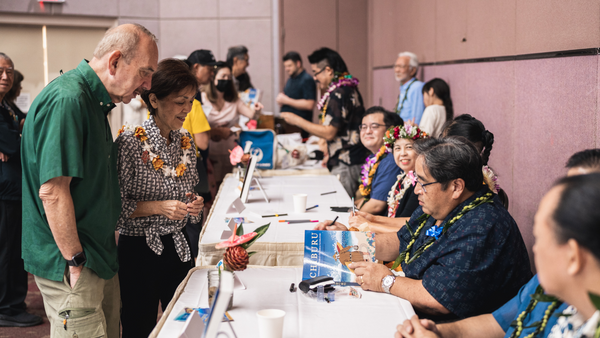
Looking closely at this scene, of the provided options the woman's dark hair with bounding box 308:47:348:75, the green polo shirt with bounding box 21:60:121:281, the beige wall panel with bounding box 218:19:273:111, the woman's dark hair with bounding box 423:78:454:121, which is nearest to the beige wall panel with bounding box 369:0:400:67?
the beige wall panel with bounding box 218:19:273:111

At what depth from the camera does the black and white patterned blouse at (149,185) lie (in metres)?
2.02

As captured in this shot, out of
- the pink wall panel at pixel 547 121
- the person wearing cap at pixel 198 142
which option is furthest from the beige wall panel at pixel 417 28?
the person wearing cap at pixel 198 142

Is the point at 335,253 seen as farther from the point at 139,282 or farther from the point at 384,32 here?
the point at 384,32

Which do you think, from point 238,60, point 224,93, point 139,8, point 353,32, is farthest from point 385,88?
point 139,8

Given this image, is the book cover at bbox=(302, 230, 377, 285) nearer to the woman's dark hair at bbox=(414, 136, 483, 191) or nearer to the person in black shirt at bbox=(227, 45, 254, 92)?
the woman's dark hair at bbox=(414, 136, 483, 191)

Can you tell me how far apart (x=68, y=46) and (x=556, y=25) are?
7281 millimetres

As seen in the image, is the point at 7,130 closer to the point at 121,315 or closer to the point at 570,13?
the point at 121,315

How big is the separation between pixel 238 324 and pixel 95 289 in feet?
1.73

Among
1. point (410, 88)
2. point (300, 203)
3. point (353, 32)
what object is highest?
point (353, 32)

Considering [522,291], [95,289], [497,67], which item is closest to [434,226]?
[522,291]

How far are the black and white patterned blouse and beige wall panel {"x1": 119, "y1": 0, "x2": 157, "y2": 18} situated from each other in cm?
637

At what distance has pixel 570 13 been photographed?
2.40m

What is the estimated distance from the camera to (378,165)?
3.28 m

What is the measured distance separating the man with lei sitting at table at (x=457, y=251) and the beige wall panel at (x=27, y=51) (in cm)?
731
